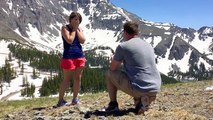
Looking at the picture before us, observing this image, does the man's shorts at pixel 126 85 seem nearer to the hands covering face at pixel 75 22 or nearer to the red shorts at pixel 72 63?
the red shorts at pixel 72 63

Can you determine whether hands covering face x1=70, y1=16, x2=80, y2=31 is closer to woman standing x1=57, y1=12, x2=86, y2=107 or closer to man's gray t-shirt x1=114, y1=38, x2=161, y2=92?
woman standing x1=57, y1=12, x2=86, y2=107

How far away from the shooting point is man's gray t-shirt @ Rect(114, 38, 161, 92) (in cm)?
1504

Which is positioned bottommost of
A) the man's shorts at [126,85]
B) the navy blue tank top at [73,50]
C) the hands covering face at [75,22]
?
the man's shorts at [126,85]

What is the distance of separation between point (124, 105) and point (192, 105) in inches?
124

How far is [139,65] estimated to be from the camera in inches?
597

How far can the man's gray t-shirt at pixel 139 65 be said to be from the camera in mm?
15039

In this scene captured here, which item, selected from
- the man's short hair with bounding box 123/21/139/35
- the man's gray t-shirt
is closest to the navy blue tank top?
the man's gray t-shirt

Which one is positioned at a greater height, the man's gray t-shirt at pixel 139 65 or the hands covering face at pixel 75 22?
the hands covering face at pixel 75 22

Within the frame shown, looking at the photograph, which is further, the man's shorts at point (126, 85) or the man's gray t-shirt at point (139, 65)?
the man's shorts at point (126, 85)

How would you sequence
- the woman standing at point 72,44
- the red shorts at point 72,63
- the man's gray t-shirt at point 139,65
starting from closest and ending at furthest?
the man's gray t-shirt at point 139,65 → the woman standing at point 72,44 → the red shorts at point 72,63

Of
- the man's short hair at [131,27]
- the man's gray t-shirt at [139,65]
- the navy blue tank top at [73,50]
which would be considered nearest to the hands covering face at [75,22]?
the navy blue tank top at [73,50]

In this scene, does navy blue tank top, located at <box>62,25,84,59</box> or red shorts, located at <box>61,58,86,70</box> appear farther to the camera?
red shorts, located at <box>61,58,86,70</box>

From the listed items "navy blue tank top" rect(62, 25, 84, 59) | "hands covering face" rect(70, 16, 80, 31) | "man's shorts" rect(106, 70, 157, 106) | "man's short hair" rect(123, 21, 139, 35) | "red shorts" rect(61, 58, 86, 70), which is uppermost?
"hands covering face" rect(70, 16, 80, 31)

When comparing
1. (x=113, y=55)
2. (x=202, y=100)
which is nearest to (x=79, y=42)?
(x=113, y=55)
